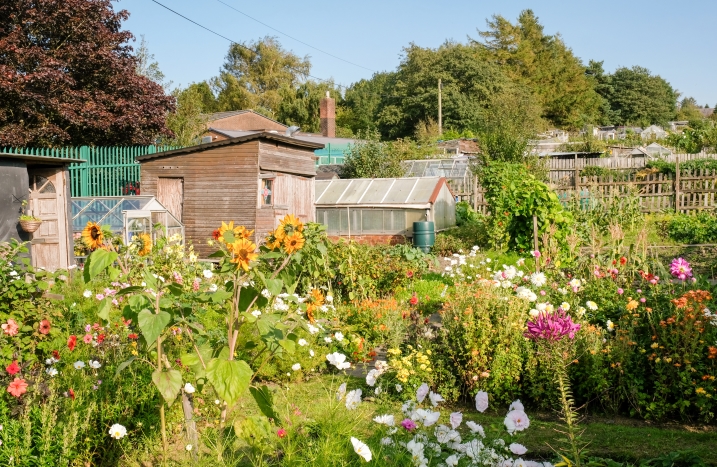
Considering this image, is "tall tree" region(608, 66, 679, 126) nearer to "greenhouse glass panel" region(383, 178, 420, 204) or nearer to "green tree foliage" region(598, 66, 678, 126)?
"green tree foliage" region(598, 66, 678, 126)

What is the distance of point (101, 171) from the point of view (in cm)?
1939

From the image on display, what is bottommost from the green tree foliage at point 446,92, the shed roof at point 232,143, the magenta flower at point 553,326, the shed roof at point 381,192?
the magenta flower at point 553,326

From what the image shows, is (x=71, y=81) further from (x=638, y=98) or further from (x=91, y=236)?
(x=638, y=98)

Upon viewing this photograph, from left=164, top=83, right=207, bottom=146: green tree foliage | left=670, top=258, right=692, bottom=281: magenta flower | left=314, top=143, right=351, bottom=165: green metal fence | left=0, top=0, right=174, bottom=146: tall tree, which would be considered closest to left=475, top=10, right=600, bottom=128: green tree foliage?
left=314, top=143, right=351, bottom=165: green metal fence

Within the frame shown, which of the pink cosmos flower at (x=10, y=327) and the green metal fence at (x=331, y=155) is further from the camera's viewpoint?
the green metal fence at (x=331, y=155)

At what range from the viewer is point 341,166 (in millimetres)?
24984

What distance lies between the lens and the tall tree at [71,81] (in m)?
19.6

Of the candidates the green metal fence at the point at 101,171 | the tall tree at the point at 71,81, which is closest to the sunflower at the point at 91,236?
the green metal fence at the point at 101,171

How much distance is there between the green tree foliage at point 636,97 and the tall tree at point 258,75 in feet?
112

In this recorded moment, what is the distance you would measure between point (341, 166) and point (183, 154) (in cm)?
934

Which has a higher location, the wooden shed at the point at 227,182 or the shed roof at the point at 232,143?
the shed roof at the point at 232,143

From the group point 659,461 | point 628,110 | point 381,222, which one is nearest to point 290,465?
point 659,461

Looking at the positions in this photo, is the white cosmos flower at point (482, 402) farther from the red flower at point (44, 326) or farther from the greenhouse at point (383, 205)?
the greenhouse at point (383, 205)

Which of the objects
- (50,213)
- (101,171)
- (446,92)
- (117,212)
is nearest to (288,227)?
(50,213)
